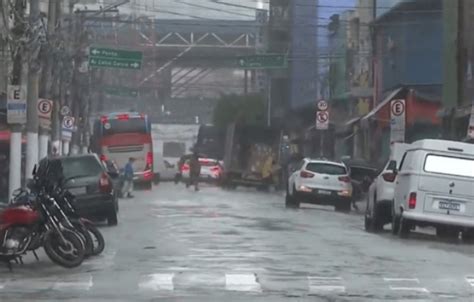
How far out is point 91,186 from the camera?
29.7 meters

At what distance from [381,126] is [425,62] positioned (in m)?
4.31

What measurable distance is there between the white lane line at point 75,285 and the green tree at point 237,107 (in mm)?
82068

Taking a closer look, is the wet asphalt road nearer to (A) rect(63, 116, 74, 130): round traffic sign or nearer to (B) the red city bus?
(A) rect(63, 116, 74, 130): round traffic sign

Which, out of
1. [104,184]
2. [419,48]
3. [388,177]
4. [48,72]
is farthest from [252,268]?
[419,48]

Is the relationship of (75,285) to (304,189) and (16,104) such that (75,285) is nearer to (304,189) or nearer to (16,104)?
(16,104)

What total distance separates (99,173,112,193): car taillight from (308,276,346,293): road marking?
12.8m

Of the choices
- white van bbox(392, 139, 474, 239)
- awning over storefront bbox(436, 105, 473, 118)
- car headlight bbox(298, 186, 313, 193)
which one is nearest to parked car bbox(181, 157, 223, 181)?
awning over storefront bbox(436, 105, 473, 118)

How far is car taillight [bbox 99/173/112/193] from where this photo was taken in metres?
29.8

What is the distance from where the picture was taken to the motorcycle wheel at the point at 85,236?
2028 centimetres

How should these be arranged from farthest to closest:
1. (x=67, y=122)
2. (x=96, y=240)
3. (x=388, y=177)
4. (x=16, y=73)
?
(x=67, y=122) → (x=16, y=73) → (x=388, y=177) → (x=96, y=240)

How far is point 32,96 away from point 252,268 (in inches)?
756

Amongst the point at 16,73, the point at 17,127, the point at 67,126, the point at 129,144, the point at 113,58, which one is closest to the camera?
the point at 16,73

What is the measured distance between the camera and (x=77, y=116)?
6475cm

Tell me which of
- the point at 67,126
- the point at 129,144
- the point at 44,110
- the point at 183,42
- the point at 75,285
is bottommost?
the point at 75,285
